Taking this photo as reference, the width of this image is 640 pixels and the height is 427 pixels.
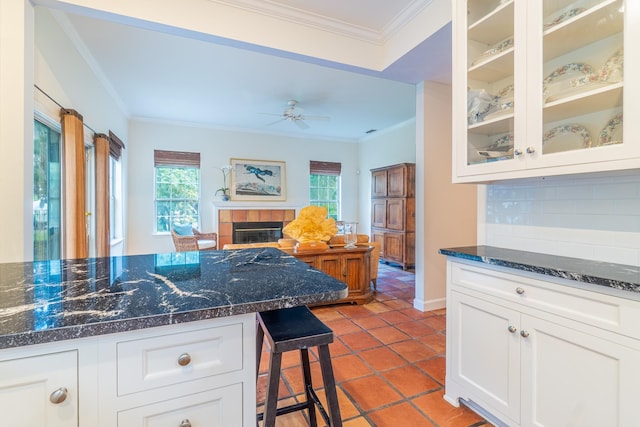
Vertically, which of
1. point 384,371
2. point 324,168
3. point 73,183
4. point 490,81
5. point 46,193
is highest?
point 324,168

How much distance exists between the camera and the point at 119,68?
3.58 meters

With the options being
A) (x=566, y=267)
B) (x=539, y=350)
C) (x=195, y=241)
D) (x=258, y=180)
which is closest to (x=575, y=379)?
(x=539, y=350)

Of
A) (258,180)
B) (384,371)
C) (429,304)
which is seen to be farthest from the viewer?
(258,180)

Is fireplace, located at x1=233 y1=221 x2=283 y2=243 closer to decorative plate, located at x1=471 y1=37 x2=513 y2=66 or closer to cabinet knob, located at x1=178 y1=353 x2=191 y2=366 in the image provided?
decorative plate, located at x1=471 y1=37 x2=513 y2=66

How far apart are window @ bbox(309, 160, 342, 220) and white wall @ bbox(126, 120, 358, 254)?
139 millimetres

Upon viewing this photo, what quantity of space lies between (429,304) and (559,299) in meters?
2.16

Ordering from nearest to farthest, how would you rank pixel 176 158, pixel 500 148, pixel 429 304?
pixel 500 148
pixel 429 304
pixel 176 158

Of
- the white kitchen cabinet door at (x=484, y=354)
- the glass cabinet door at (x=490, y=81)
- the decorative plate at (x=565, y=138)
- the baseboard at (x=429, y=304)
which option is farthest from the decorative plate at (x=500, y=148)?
the baseboard at (x=429, y=304)

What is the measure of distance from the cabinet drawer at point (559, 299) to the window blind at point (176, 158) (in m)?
5.54

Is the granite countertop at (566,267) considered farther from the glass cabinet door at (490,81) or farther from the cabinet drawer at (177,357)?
the cabinet drawer at (177,357)

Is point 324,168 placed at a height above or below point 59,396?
above

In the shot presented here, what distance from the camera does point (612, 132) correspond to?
125cm

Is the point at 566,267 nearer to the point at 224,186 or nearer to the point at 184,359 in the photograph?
the point at 184,359

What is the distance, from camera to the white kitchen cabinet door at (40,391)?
2.24 ft
